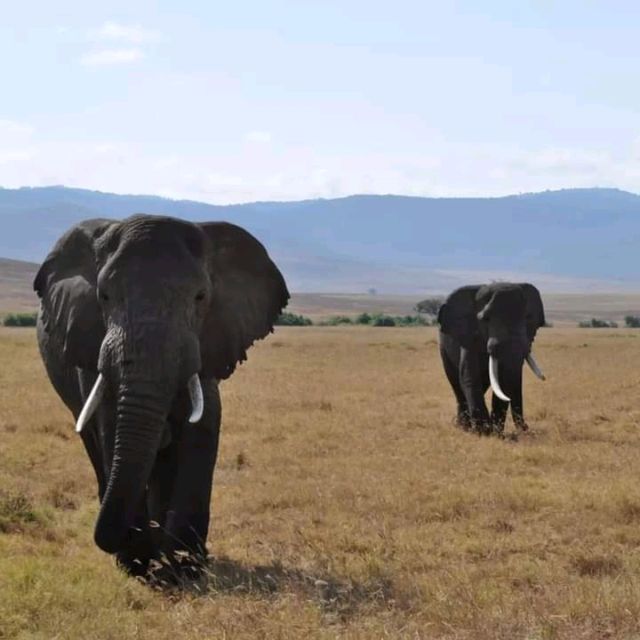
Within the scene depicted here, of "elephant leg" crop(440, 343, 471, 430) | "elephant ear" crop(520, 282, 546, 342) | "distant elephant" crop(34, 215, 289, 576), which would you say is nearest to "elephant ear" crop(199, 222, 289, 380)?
"distant elephant" crop(34, 215, 289, 576)

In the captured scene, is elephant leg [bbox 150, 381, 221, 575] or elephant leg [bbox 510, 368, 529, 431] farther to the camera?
elephant leg [bbox 510, 368, 529, 431]

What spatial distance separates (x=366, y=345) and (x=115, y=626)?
42.3 meters

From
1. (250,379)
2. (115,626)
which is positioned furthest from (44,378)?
(115,626)

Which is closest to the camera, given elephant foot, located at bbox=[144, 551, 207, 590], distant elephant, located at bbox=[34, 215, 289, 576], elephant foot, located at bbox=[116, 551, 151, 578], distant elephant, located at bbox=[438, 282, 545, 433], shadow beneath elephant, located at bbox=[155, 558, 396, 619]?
distant elephant, located at bbox=[34, 215, 289, 576]

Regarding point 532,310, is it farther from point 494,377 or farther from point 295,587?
point 295,587

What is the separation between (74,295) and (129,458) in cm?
169

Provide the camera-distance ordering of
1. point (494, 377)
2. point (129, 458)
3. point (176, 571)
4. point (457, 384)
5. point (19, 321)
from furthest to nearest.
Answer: point (19, 321) < point (457, 384) < point (494, 377) < point (176, 571) < point (129, 458)

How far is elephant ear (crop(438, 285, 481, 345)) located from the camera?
18.4 m

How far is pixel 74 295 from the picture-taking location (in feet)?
27.4

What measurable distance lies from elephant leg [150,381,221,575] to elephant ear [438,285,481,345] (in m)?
10.4

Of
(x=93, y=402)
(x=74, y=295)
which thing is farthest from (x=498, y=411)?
(x=93, y=402)

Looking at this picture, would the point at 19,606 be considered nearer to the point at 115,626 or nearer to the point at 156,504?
the point at 115,626

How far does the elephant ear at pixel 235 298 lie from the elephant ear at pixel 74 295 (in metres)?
0.76

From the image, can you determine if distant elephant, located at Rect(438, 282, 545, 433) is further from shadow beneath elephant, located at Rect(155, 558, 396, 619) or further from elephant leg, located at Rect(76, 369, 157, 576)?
elephant leg, located at Rect(76, 369, 157, 576)
